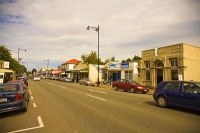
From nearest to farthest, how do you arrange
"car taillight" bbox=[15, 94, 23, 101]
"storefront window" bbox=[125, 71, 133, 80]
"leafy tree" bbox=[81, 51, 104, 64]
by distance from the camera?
"car taillight" bbox=[15, 94, 23, 101] < "storefront window" bbox=[125, 71, 133, 80] < "leafy tree" bbox=[81, 51, 104, 64]

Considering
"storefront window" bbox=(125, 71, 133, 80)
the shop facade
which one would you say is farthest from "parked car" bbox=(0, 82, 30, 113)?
"storefront window" bbox=(125, 71, 133, 80)

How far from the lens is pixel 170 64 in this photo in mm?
22203

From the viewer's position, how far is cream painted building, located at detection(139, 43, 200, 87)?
67.7 ft

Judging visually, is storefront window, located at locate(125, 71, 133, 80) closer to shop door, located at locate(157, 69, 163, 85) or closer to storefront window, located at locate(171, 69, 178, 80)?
shop door, located at locate(157, 69, 163, 85)

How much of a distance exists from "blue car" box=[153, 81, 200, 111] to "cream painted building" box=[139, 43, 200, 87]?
1140cm

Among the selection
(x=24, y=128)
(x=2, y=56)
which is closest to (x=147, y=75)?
(x=24, y=128)

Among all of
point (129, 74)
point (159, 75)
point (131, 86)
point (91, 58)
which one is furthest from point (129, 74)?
point (91, 58)

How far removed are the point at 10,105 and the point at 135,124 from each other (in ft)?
18.2

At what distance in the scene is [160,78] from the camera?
2383 centimetres

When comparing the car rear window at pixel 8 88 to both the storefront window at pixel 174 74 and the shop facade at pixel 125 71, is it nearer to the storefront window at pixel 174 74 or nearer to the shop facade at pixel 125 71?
the storefront window at pixel 174 74

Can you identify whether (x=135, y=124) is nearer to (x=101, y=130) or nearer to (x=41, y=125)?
(x=101, y=130)

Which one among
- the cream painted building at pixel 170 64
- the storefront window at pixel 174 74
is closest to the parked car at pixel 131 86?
the cream painted building at pixel 170 64

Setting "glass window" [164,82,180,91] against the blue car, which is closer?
the blue car

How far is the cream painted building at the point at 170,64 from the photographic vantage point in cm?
2062
